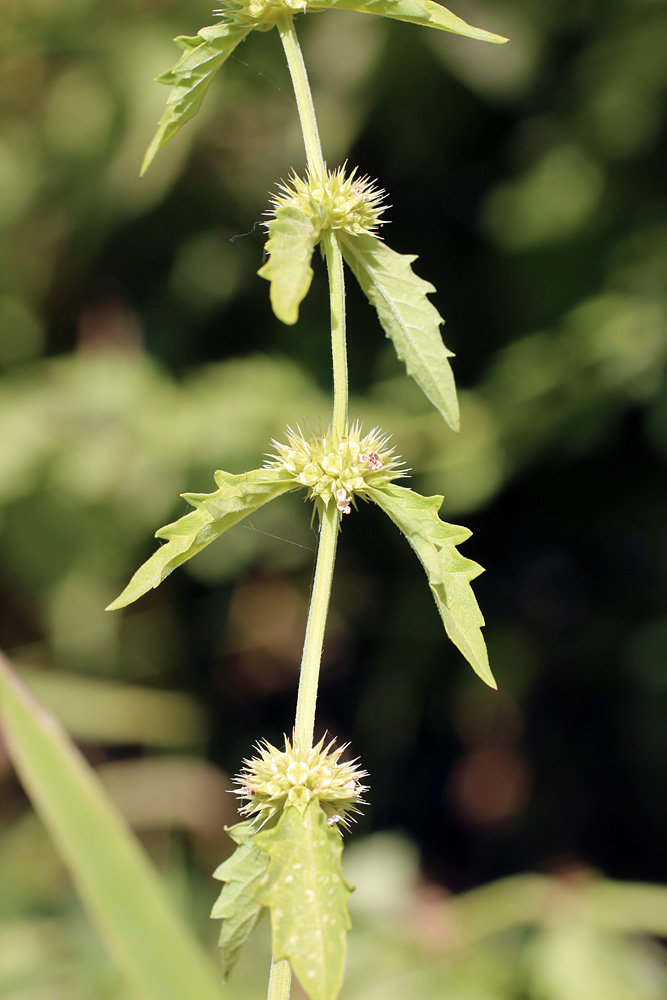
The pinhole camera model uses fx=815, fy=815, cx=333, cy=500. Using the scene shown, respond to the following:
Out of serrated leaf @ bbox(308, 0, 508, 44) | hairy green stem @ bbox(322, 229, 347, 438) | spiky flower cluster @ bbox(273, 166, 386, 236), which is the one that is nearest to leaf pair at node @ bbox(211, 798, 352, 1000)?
hairy green stem @ bbox(322, 229, 347, 438)

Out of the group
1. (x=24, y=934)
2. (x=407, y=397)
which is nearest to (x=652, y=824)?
(x=407, y=397)

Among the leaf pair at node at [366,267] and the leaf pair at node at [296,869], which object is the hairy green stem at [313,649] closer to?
the leaf pair at node at [296,869]

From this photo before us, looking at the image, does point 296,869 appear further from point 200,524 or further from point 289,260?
point 289,260

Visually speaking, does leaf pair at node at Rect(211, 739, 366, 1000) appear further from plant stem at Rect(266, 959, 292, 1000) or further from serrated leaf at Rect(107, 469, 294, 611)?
serrated leaf at Rect(107, 469, 294, 611)

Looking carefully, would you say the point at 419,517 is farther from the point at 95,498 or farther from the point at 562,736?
the point at 562,736

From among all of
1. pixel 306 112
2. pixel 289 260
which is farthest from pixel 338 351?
pixel 306 112
